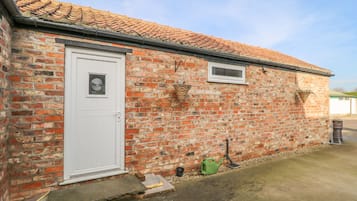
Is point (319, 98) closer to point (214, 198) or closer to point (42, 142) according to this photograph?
point (214, 198)

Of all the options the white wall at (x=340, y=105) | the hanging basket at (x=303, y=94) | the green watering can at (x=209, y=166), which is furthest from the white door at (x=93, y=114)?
the white wall at (x=340, y=105)

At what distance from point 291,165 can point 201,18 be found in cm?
627

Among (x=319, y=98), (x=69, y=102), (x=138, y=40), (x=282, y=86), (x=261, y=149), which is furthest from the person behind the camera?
(x=319, y=98)

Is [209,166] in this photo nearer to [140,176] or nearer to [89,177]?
[140,176]

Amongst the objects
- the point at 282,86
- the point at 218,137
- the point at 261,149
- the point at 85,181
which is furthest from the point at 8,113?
the point at 282,86

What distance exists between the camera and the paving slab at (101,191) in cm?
259

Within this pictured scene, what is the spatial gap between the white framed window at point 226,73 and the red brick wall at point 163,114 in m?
0.16

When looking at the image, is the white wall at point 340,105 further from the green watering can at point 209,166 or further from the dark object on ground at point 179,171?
the dark object on ground at point 179,171

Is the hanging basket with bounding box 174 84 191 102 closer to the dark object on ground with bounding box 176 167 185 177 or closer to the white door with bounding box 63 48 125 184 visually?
the white door with bounding box 63 48 125 184

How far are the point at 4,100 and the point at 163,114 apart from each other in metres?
2.47

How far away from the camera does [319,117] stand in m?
7.06

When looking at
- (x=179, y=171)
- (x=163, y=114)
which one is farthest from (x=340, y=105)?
(x=163, y=114)

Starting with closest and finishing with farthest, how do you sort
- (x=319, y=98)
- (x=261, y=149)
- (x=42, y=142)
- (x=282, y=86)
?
(x=42, y=142) → (x=261, y=149) → (x=282, y=86) → (x=319, y=98)

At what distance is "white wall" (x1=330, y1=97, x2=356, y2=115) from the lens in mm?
21266
